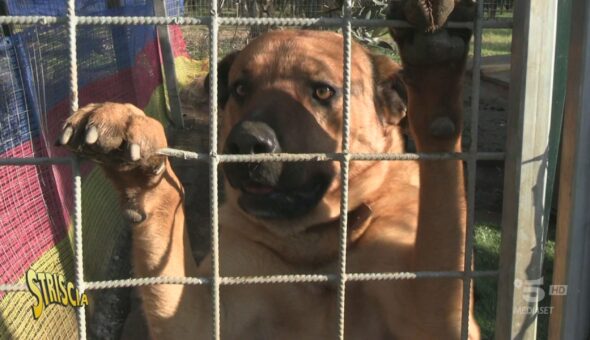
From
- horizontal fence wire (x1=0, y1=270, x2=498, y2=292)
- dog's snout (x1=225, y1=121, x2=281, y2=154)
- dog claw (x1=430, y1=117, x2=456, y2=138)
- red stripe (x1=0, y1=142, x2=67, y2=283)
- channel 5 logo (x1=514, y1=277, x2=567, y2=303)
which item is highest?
dog claw (x1=430, y1=117, x2=456, y2=138)

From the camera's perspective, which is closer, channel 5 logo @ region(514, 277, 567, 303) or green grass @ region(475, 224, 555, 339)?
channel 5 logo @ region(514, 277, 567, 303)

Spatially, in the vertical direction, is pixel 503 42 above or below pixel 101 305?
above

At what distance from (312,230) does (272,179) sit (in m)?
0.38

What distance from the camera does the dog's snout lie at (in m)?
1.78

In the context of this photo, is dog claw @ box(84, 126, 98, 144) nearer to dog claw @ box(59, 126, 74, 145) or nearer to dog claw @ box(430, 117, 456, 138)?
dog claw @ box(59, 126, 74, 145)

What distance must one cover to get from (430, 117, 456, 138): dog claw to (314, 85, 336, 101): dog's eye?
711 millimetres

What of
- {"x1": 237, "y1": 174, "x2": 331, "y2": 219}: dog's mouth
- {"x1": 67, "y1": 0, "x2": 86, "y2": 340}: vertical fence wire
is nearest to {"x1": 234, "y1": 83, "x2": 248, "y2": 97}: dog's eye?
{"x1": 237, "y1": 174, "x2": 331, "y2": 219}: dog's mouth

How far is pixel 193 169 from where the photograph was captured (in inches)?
238

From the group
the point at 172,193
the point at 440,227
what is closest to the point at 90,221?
the point at 172,193

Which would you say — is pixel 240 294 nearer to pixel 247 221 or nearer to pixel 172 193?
pixel 247 221

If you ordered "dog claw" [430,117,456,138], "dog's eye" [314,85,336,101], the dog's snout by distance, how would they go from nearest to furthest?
1. "dog claw" [430,117,456,138]
2. the dog's snout
3. "dog's eye" [314,85,336,101]

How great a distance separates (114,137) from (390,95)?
3.96ft

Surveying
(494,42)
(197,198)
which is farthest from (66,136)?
(494,42)

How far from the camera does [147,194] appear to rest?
5.38 ft
